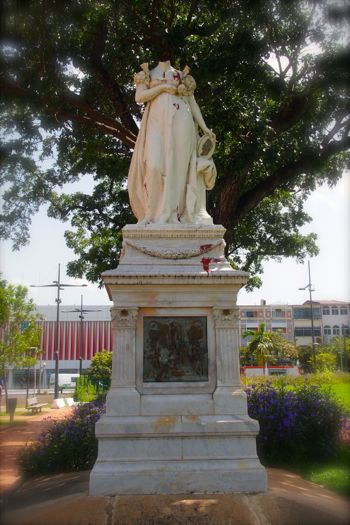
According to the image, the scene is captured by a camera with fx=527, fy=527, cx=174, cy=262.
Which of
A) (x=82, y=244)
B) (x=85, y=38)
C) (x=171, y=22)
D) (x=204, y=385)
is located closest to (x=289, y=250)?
(x=82, y=244)

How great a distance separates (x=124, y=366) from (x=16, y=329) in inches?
784

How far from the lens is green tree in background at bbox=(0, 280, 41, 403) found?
77.0 ft

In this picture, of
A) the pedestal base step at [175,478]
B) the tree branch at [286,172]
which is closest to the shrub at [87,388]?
the tree branch at [286,172]

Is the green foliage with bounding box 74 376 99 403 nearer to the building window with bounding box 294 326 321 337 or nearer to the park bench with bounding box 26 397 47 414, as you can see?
the park bench with bounding box 26 397 47 414

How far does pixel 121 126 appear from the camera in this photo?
42.0 feet

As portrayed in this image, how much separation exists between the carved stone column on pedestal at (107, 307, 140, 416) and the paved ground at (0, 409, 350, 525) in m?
0.92

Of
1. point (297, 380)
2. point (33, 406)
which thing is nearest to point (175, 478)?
point (33, 406)

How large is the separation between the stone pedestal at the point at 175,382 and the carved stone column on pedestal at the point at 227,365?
1cm

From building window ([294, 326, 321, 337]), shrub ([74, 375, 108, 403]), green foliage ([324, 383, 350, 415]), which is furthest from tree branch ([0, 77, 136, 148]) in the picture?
building window ([294, 326, 321, 337])

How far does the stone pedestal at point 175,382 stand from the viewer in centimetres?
532

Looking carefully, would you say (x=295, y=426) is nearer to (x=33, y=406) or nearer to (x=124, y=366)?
(x=124, y=366)

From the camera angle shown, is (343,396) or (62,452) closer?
Result: (62,452)

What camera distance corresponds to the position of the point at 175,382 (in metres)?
5.89

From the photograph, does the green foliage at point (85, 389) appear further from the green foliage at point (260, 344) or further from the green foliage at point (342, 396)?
the green foliage at point (260, 344)
